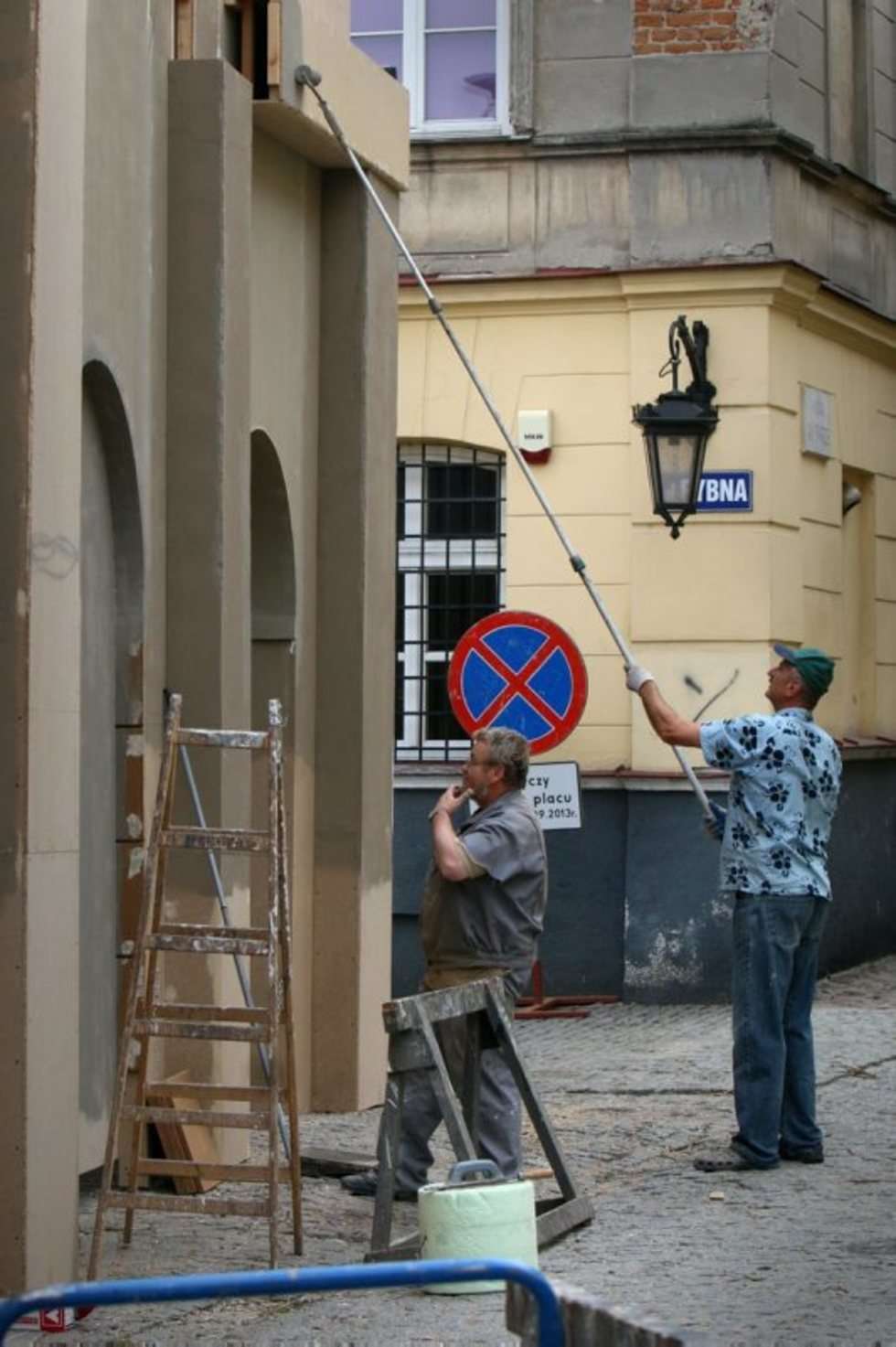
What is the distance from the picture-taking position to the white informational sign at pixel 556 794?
15930 millimetres

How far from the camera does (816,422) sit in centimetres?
1817

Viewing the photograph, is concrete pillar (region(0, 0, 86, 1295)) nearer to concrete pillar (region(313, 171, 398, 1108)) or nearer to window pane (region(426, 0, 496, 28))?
concrete pillar (region(313, 171, 398, 1108))

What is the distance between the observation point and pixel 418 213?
18.0 metres

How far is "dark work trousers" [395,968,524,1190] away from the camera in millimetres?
9594

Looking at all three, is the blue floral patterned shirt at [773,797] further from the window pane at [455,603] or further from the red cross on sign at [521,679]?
the window pane at [455,603]

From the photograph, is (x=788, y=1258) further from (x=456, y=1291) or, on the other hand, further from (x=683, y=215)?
(x=683, y=215)

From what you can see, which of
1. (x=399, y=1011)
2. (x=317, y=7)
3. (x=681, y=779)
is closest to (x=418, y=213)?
(x=681, y=779)

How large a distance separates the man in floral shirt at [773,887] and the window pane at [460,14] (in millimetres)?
8324

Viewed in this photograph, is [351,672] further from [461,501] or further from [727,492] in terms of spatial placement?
[461,501]

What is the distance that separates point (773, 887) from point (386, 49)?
9.10 m

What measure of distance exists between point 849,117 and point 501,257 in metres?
2.90

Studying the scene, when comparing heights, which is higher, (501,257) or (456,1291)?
(501,257)

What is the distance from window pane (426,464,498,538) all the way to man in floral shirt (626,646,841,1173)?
287 inches

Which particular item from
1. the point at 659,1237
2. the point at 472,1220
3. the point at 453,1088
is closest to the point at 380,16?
the point at 453,1088
